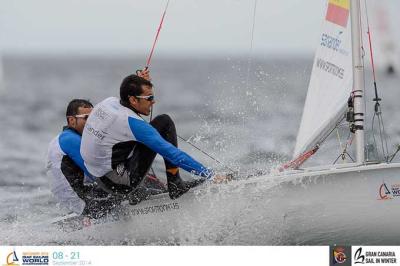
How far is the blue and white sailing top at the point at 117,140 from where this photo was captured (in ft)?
10.0

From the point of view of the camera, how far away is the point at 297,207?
3.13 metres

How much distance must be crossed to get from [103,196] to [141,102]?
40 centimetres

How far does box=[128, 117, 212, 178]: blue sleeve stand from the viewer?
10.0ft

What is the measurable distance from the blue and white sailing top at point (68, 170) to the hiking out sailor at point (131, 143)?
10 cm

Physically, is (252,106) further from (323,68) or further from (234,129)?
(323,68)

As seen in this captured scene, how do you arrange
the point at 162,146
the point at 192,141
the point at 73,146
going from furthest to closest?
the point at 192,141 < the point at 73,146 < the point at 162,146

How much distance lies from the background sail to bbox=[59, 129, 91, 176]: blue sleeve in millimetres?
909

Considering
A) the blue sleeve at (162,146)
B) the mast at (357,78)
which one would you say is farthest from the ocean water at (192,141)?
the mast at (357,78)

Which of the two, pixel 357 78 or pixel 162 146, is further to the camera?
pixel 357 78

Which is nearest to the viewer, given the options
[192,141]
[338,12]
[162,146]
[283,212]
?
[162,146]

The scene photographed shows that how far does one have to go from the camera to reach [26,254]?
3307 mm

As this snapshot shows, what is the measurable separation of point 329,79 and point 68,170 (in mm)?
1040

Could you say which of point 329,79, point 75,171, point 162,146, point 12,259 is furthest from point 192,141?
point 162,146

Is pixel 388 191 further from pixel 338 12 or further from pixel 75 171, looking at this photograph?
pixel 75 171
